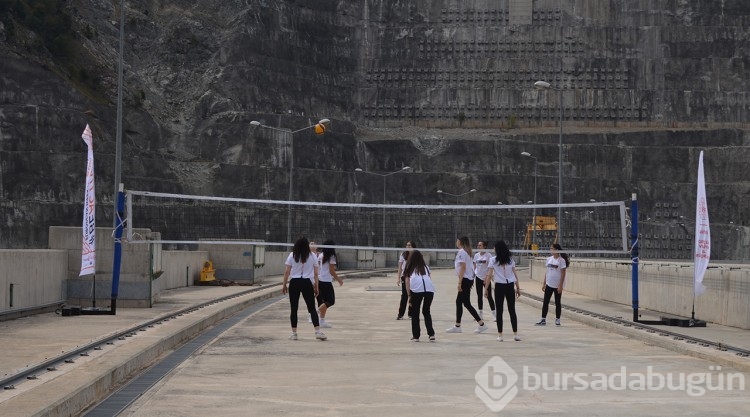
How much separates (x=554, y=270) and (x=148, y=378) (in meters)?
11.6

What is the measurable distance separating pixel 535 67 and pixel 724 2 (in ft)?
70.7

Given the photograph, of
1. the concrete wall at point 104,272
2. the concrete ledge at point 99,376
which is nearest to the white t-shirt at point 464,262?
the concrete ledge at point 99,376

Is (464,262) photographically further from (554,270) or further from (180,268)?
(180,268)

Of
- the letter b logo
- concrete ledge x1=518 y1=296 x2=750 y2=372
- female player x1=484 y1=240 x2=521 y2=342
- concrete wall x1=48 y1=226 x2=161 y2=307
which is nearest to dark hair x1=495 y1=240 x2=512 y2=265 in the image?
female player x1=484 y1=240 x2=521 y2=342

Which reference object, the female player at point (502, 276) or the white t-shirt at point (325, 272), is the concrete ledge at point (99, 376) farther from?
the female player at point (502, 276)

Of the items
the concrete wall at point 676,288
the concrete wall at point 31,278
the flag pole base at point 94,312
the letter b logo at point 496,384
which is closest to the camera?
the letter b logo at point 496,384

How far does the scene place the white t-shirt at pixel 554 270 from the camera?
2380 cm

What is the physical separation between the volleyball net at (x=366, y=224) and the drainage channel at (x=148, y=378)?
55.8m

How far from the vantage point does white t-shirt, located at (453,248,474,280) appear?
20.8m

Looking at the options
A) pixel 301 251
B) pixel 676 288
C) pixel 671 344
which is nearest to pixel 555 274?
pixel 676 288

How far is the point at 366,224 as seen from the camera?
92.2m

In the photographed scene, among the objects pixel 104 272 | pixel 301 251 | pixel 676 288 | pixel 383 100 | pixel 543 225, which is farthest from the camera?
pixel 383 100

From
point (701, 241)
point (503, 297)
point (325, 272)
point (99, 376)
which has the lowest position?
point (99, 376)

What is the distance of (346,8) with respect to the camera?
398 feet
